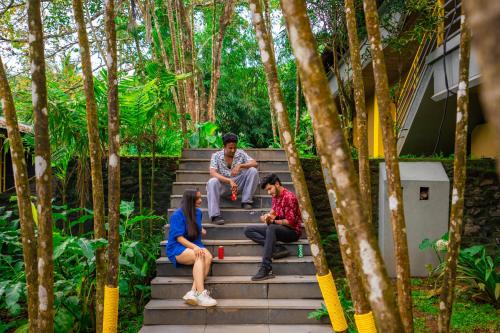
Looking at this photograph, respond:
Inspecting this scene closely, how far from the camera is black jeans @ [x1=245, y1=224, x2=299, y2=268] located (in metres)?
5.51

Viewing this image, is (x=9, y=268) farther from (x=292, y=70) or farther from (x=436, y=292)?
(x=292, y=70)

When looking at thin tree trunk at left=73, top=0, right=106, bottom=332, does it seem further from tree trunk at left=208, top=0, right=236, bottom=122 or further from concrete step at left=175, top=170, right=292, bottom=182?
tree trunk at left=208, top=0, right=236, bottom=122

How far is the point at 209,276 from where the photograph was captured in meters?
→ 5.57

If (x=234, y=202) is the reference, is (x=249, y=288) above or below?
below

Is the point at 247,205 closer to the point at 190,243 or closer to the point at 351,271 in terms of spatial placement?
the point at 190,243

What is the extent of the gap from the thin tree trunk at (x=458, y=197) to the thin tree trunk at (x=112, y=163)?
2.08 metres

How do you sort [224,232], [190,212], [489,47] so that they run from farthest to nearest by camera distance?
[224,232], [190,212], [489,47]

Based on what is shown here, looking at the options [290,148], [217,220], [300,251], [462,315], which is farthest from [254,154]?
[290,148]

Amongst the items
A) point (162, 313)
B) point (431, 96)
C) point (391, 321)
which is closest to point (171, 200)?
point (162, 313)

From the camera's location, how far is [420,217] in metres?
6.99

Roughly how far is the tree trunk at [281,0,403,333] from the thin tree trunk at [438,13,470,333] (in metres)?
1.78

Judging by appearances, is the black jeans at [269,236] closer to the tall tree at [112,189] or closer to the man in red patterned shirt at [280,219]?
the man in red patterned shirt at [280,219]

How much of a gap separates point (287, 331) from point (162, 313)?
4.05 ft

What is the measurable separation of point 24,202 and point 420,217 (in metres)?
5.51
